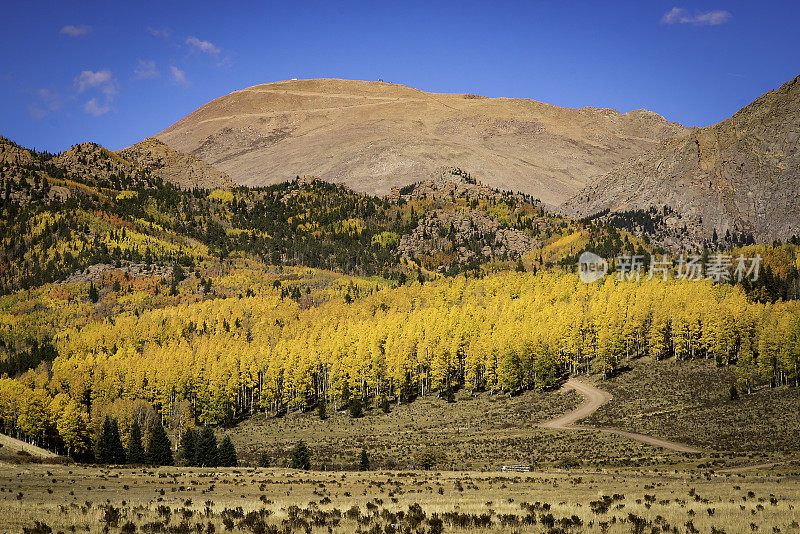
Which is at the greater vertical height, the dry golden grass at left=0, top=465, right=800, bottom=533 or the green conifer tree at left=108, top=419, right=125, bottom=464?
the dry golden grass at left=0, top=465, right=800, bottom=533

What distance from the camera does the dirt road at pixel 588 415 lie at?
76938mm

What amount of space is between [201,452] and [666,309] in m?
99.0

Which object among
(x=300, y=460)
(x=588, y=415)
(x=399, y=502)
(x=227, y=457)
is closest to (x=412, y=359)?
(x=588, y=415)

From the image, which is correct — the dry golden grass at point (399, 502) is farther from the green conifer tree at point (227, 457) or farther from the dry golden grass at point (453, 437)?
the green conifer tree at point (227, 457)

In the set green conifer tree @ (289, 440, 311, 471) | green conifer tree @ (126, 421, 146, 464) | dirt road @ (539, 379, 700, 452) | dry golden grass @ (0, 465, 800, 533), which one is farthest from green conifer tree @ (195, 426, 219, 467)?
dirt road @ (539, 379, 700, 452)

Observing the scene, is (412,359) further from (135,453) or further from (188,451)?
(135,453)

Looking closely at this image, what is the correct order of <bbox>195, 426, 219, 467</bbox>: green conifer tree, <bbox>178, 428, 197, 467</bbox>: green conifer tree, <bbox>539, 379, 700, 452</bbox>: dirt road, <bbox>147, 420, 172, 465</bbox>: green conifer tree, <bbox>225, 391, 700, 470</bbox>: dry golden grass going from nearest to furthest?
<bbox>225, 391, 700, 470</bbox>: dry golden grass → <bbox>539, 379, 700, 452</bbox>: dirt road → <bbox>195, 426, 219, 467</bbox>: green conifer tree → <bbox>178, 428, 197, 467</bbox>: green conifer tree → <bbox>147, 420, 172, 465</bbox>: green conifer tree

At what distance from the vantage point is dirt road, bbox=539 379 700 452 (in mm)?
76938

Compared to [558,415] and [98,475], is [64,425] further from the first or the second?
[558,415]

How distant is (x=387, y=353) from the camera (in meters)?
140

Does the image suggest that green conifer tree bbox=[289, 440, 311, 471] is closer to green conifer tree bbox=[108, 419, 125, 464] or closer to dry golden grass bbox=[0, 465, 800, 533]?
dry golden grass bbox=[0, 465, 800, 533]

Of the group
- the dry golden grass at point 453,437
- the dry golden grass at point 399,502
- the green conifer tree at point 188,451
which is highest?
the dry golden grass at point 399,502

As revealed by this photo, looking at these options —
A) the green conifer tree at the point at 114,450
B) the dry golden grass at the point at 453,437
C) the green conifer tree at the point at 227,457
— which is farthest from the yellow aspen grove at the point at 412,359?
the green conifer tree at the point at 227,457

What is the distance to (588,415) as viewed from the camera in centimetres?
10325
